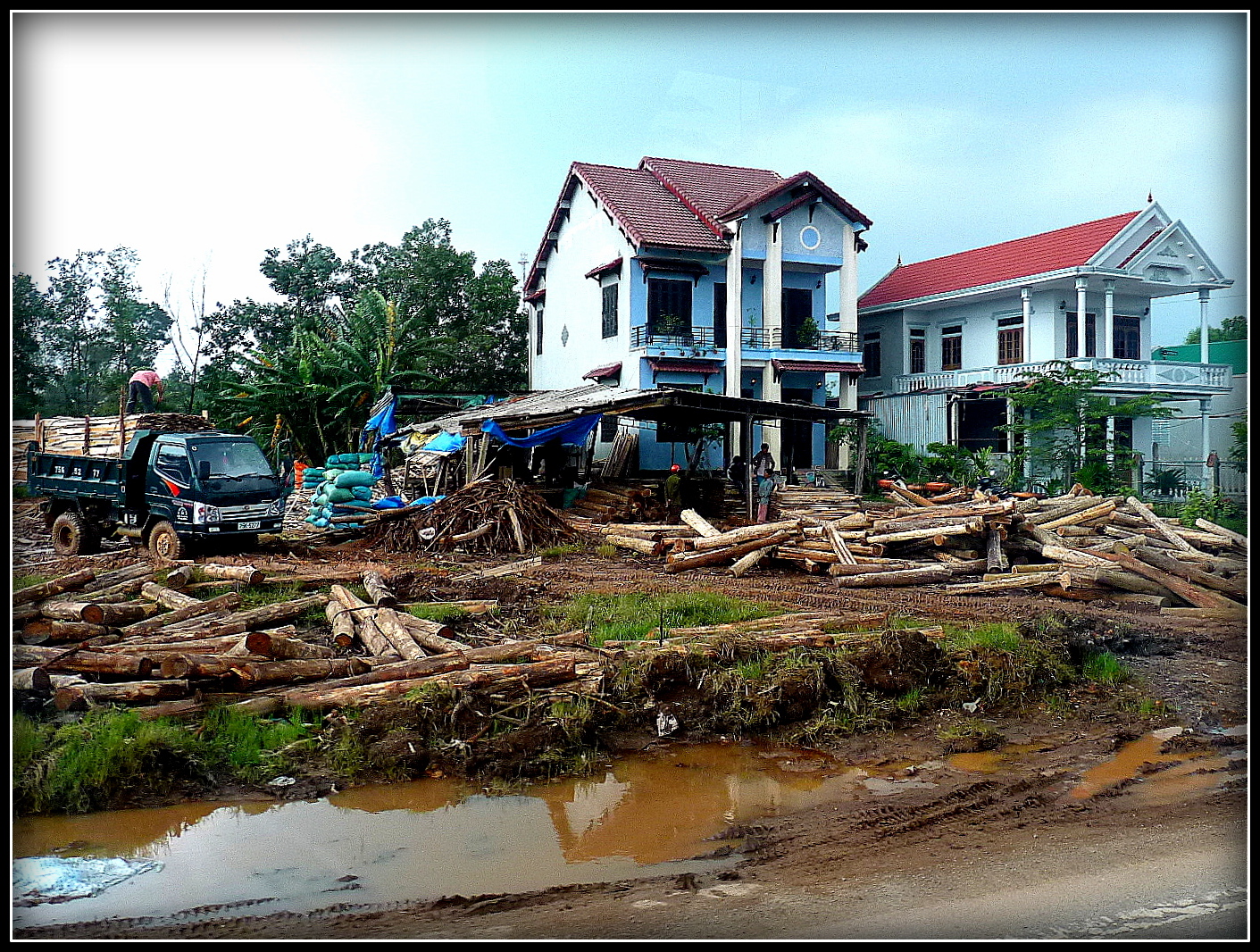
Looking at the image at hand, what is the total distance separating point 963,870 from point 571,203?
25769 mm

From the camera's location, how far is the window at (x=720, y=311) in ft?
86.0

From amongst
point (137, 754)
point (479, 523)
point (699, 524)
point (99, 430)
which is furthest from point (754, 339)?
point (137, 754)

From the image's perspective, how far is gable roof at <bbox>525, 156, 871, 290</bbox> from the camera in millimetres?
24938

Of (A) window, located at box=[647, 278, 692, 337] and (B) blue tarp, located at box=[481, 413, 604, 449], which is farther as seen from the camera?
(A) window, located at box=[647, 278, 692, 337]

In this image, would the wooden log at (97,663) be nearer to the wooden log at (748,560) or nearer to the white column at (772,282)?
the wooden log at (748,560)

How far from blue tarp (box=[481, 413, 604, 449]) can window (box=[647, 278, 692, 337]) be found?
5548 millimetres

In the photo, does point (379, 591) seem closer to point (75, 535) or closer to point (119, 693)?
point (119, 693)

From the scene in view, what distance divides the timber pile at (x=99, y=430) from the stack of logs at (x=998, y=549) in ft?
24.9

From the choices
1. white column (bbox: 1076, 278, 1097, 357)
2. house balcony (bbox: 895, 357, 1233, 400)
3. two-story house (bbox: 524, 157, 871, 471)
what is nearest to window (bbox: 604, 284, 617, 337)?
two-story house (bbox: 524, 157, 871, 471)

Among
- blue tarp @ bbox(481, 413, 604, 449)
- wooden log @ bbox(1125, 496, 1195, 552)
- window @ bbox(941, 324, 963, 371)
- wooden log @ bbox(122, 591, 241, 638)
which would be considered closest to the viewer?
wooden log @ bbox(122, 591, 241, 638)

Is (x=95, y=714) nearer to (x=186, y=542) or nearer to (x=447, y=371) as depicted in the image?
(x=186, y=542)

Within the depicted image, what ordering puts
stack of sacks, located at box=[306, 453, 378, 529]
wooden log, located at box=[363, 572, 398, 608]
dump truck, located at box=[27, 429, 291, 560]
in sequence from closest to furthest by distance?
wooden log, located at box=[363, 572, 398, 608] < dump truck, located at box=[27, 429, 291, 560] < stack of sacks, located at box=[306, 453, 378, 529]

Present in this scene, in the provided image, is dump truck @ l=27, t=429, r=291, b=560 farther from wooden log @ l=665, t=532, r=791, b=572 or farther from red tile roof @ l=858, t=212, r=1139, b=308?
red tile roof @ l=858, t=212, r=1139, b=308

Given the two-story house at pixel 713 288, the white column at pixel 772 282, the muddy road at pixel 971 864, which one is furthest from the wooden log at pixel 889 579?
the white column at pixel 772 282
